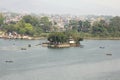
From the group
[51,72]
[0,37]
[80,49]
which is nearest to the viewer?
[51,72]

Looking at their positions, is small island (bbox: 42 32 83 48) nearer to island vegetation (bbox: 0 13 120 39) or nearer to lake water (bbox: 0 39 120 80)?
lake water (bbox: 0 39 120 80)

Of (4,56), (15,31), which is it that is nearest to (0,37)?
(15,31)

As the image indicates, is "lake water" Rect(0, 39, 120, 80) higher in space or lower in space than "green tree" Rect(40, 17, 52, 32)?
lower

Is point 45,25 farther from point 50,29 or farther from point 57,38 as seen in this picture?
point 57,38

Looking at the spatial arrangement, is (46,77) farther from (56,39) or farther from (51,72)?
(56,39)

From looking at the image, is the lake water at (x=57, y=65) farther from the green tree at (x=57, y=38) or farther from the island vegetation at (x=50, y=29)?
the island vegetation at (x=50, y=29)

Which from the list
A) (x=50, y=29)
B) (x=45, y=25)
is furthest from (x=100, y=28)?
(x=45, y=25)

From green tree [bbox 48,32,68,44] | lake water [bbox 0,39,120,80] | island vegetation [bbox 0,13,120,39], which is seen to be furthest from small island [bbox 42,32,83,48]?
island vegetation [bbox 0,13,120,39]

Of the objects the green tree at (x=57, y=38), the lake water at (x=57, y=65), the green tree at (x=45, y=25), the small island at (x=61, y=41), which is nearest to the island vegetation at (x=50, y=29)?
the green tree at (x=45, y=25)
